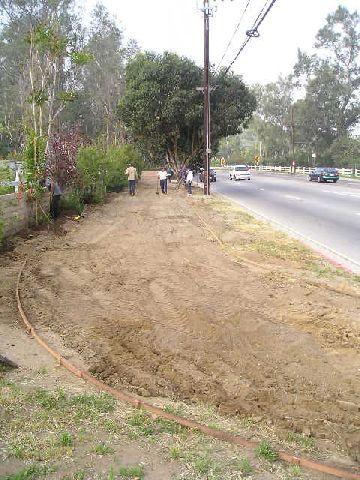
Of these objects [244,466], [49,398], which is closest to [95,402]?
[49,398]

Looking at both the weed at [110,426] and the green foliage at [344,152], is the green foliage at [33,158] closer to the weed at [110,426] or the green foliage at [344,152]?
the weed at [110,426]

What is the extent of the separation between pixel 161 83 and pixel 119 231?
19.6 m

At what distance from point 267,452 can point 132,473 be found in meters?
1.02

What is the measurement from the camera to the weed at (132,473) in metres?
3.34

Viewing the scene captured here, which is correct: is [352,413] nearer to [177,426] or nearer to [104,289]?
[177,426]

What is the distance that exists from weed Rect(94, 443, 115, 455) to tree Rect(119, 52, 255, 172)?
93.3ft

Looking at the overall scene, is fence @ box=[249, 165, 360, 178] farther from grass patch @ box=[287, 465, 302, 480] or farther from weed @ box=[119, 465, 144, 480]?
weed @ box=[119, 465, 144, 480]

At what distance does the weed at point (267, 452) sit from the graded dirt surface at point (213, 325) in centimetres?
65

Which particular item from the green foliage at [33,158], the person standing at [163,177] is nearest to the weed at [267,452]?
the green foliage at [33,158]

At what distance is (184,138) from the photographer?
3538cm

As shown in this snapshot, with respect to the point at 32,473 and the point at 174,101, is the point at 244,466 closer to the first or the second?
the point at 32,473

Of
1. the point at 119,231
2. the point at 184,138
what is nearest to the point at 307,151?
the point at 184,138

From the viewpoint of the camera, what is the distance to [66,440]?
12.2 feet

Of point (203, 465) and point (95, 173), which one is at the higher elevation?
point (95, 173)
